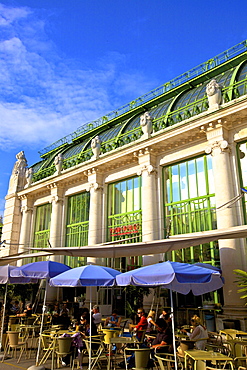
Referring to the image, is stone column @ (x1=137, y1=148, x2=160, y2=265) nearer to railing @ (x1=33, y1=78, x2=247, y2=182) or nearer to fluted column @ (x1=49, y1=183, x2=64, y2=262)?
railing @ (x1=33, y1=78, x2=247, y2=182)

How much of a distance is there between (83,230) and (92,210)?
212 centimetres

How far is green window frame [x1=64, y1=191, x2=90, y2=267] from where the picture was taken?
22.2 metres

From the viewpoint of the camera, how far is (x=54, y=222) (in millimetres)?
23953

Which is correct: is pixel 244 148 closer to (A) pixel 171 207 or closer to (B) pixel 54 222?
(A) pixel 171 207

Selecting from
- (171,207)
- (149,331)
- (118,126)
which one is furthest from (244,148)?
(118,126)

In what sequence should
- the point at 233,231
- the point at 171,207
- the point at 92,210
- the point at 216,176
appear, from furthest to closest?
the point at 92,210 < the point at 171,207 < the point at 216,176 < the point at 233,231

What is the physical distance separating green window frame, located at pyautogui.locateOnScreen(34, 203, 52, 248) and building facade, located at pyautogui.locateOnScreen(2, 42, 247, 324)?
0.28 ft

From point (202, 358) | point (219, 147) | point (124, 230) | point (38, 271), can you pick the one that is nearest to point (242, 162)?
point (219, 147)

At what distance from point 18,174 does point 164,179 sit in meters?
16.1

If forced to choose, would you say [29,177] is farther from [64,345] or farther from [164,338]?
→ [164,338]

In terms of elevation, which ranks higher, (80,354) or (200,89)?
(200,89)

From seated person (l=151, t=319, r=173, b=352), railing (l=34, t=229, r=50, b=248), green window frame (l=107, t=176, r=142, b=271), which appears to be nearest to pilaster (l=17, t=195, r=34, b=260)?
railing (l=34, t=229, r=50, b=248)

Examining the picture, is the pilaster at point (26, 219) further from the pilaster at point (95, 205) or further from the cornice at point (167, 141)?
the pilaster at point (95, 205)

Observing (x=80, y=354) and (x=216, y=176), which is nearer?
(x=80, y=354)
